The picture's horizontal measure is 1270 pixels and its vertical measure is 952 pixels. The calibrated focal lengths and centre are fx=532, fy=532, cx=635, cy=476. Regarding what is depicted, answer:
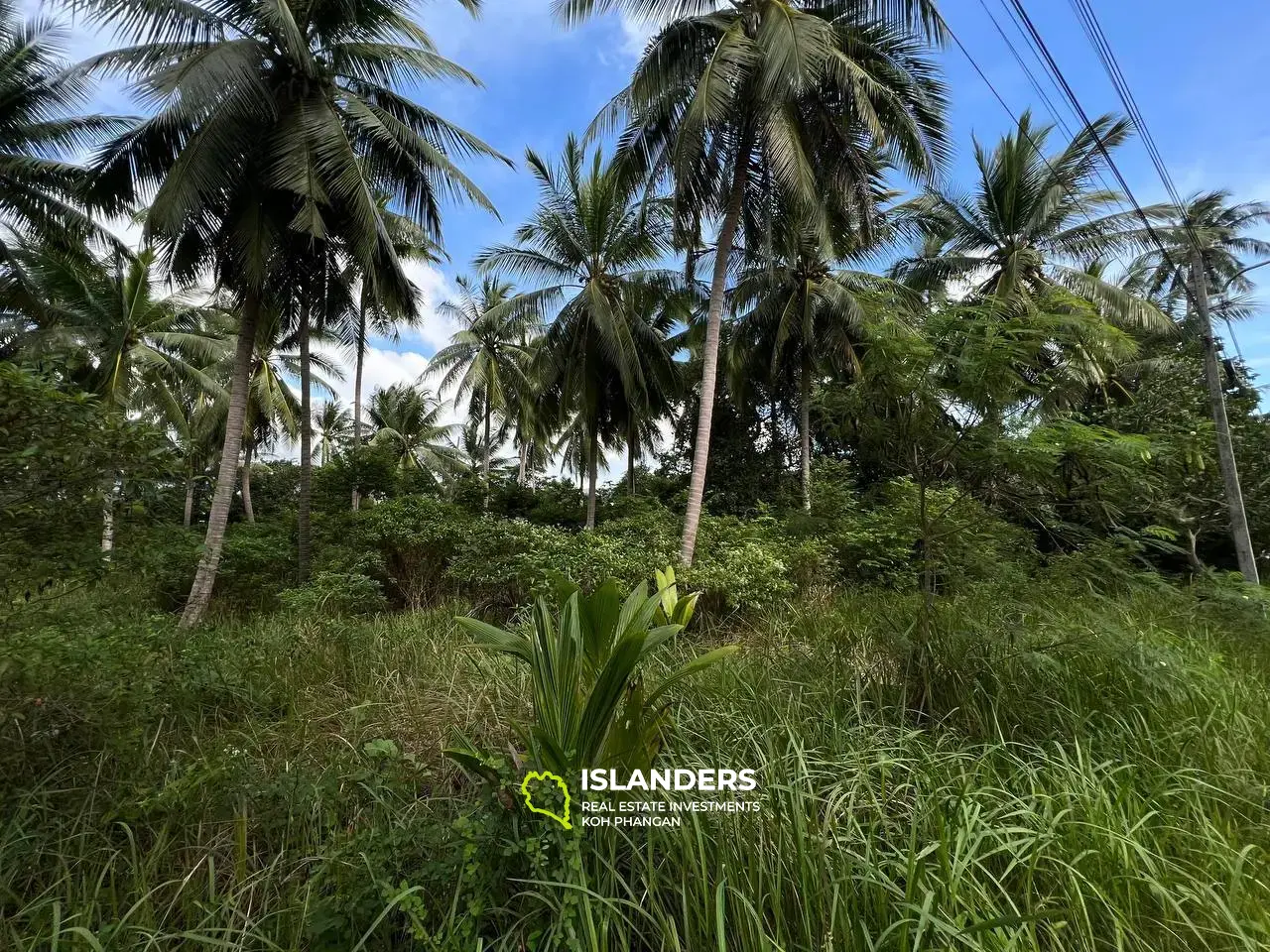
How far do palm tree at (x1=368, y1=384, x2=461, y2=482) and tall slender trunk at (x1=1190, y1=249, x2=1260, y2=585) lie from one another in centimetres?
2198

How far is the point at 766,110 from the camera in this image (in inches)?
286

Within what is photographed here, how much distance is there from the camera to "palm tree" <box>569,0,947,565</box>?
700cm

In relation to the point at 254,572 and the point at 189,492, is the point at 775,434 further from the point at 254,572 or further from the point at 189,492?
the point at 189,492

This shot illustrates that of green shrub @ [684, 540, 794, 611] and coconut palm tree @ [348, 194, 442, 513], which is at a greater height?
coconut palm tree @ [348, 194, 442, 513]

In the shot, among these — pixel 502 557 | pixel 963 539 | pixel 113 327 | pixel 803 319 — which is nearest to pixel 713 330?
pixel 502 557

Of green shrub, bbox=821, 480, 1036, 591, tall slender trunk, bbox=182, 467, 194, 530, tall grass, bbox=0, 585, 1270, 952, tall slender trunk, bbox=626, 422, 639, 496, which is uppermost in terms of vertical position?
tall slender trunk, bbox=626, 422, 639, 496

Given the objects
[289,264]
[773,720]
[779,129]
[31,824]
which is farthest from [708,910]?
[289,264]

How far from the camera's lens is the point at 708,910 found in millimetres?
1659

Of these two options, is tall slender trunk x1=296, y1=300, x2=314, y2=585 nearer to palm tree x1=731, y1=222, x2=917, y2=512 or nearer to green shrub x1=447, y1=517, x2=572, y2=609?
green shrub x1=447, y1=517, x2=572, y2=609

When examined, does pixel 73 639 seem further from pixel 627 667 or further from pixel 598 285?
pixel 598 285

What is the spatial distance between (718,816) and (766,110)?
834 centimetres

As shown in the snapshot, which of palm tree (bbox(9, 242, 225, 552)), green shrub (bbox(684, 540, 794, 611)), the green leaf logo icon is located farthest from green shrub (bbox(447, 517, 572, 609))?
palm tree (bbox(9, 242, 225, 552))

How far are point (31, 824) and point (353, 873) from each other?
1650 millimetres

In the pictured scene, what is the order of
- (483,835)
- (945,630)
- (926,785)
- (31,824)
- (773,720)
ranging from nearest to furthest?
(483,835)
(926,785)
(31,824)
(773,720)
(945,630)
